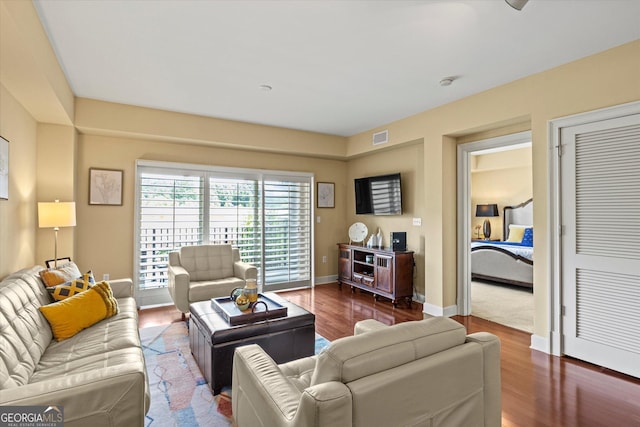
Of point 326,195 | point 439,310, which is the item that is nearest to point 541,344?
point 439,310

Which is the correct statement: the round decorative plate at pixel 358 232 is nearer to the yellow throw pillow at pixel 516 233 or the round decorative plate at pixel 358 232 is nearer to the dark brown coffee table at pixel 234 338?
the dark brown coffee table at pixel 234 338

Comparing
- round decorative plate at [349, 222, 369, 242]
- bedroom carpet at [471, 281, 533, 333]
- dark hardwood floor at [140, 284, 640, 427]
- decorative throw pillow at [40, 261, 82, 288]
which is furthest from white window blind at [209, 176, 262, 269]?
bedroom carpet at [471, 281, 533, 333]

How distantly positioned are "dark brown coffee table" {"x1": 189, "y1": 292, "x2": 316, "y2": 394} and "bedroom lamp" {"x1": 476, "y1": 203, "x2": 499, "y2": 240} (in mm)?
6998

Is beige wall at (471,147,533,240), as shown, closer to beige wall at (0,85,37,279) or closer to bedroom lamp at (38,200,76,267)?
bedroom lamp at (38,200,76,267)

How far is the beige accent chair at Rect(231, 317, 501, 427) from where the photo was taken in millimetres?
1146

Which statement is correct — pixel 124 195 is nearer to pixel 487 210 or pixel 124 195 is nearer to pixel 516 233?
pixel 516 233

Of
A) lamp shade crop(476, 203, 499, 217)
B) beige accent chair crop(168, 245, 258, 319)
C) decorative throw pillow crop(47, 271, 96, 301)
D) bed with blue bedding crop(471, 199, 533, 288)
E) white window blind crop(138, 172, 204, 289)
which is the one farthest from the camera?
lamp shade crop(476, 203, 499, 217)

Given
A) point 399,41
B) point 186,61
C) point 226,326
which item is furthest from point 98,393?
point 399,41

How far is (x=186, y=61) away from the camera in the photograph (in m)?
2.98

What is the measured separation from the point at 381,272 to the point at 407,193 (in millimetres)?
1289

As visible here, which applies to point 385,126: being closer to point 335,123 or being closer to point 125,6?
point 335,123

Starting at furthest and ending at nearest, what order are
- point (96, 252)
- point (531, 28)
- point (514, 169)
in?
point (514, 169) < point (96, 252) < point (531, 28)

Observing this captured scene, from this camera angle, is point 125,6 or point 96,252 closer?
point 125,6

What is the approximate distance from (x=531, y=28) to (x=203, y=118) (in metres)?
3.94
